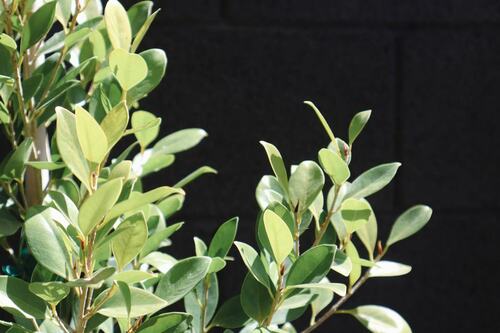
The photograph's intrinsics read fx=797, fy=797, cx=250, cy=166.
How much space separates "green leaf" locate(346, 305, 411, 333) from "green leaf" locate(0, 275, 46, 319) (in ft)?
1.00

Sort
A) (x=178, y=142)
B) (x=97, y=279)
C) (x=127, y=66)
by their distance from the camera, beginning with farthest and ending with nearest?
(x=178, y=142) → (x=127, y=66) → (x=97, y=279)

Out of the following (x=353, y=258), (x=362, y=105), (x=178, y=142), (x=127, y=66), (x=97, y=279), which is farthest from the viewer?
(x=362, y=105)

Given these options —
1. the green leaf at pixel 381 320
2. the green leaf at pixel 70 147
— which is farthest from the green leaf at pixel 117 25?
the green leaf at pixel 381 320

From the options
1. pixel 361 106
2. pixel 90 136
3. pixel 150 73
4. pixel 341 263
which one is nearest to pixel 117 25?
pixel 150 73

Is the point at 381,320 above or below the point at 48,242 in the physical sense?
below

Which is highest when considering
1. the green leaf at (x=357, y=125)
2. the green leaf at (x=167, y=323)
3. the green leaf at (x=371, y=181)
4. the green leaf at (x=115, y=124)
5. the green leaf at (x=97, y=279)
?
the green leaf at (x=115, y=124)

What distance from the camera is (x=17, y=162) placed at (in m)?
0.71

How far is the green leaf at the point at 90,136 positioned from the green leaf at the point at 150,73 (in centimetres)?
16

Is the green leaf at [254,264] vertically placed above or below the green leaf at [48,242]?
below

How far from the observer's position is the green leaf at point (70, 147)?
0.55 meters

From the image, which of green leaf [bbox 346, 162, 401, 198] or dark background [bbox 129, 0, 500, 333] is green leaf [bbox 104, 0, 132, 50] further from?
dark background [bbox 129, 0, 500, 333]

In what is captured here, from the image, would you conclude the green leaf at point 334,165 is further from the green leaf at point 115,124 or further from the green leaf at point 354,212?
the green leaf at point 115,124

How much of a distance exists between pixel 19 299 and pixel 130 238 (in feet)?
Answer: 0.30

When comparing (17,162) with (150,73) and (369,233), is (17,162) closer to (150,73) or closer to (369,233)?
(150,73)
